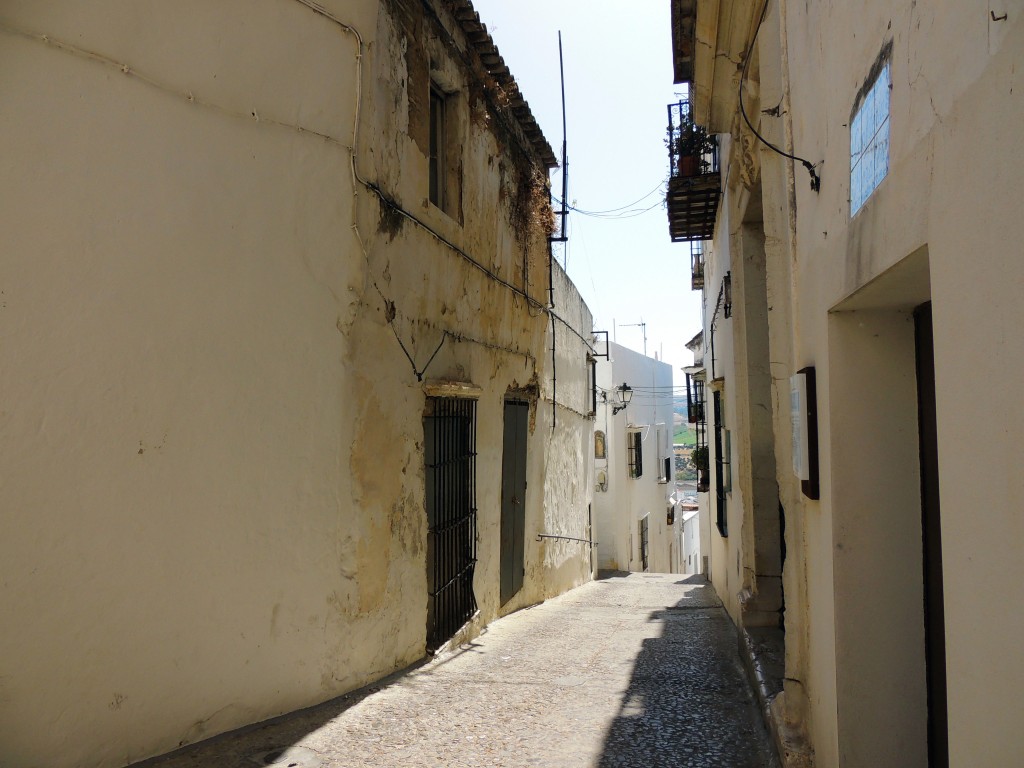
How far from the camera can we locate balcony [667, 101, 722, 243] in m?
9.34

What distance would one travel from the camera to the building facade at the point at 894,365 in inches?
60.2

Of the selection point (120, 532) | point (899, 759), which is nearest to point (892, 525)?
point (899, 759)

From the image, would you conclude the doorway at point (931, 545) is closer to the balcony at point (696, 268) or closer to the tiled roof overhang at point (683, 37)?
the tiled roof overhang at point (683, 37)

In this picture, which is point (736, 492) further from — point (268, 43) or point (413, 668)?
point (268, 43)

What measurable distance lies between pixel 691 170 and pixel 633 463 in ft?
43.6

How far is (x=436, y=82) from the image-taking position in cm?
→ 687

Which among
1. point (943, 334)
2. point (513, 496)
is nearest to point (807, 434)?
point (943, 334)

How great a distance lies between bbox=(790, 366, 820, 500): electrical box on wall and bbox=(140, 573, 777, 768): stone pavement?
4.80ft

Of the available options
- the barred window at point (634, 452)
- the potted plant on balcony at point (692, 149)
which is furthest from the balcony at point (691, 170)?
the barred window at point (634, 452)

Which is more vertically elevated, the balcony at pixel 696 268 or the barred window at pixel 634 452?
the balcony at pixel 696 268

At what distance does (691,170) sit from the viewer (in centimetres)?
946

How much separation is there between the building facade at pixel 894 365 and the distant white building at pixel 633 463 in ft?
41.4

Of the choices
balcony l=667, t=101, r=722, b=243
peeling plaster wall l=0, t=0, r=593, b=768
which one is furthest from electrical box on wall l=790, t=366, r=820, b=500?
balcony l=667, t=101, r=722, b=243

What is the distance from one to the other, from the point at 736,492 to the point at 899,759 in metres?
5.04
